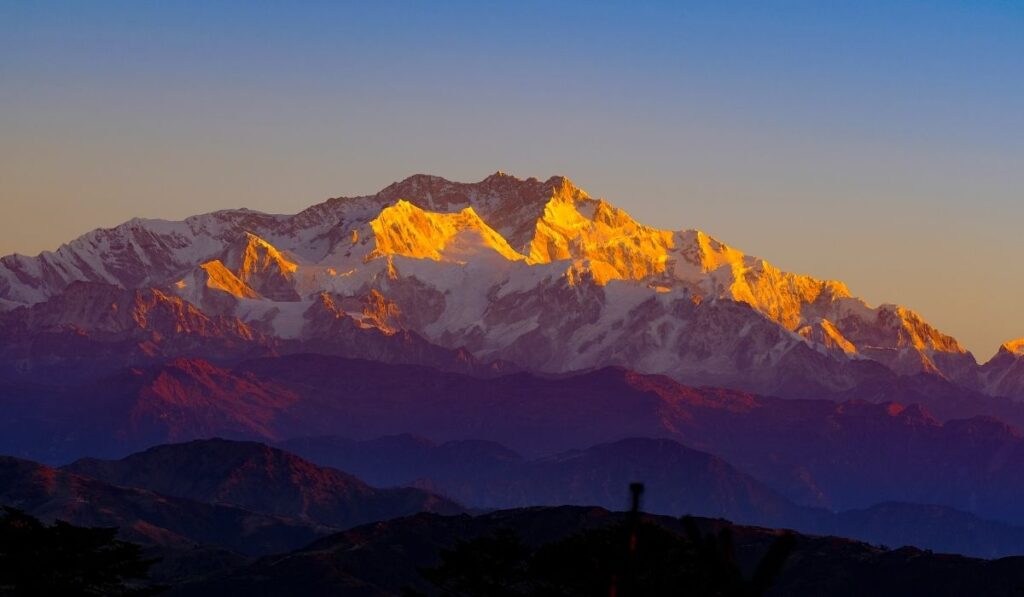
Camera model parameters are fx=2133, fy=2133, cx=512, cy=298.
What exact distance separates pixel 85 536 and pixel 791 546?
4750 centimetres

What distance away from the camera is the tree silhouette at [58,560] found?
8781 cm

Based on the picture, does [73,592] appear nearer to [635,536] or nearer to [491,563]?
[491,563]

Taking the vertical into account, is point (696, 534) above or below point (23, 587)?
above

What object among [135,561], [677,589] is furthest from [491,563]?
[677,589]

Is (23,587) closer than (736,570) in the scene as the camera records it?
No

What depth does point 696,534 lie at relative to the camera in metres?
50.2

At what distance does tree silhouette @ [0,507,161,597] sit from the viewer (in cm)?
8781

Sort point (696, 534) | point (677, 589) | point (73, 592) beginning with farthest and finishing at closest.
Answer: point (73, 592) → point (677, 589) → point (696, 534)

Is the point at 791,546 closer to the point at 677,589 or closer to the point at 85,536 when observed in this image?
the point at 677,589

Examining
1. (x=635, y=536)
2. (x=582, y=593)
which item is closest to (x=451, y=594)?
(x=582, y=593)

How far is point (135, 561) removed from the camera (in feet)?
303

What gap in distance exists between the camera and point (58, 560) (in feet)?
293

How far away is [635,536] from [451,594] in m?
44.6

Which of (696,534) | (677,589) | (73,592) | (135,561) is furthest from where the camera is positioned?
(135,561)
